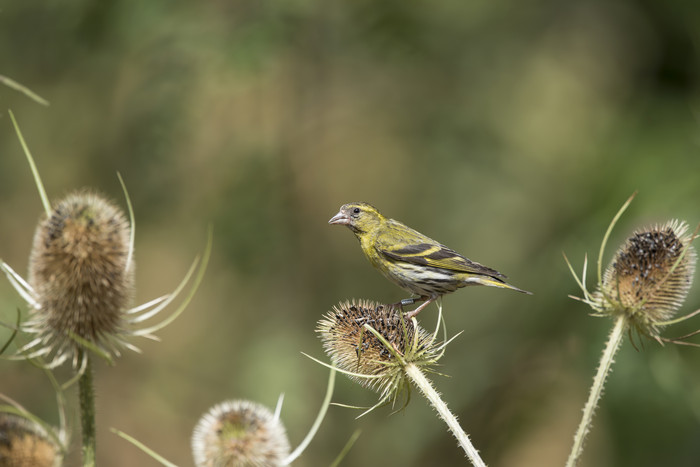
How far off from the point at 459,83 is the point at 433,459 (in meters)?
5.46

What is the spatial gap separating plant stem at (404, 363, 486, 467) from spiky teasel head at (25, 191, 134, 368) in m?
1.59

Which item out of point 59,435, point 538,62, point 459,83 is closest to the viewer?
point 59,435

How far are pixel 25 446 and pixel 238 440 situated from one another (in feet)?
2.99

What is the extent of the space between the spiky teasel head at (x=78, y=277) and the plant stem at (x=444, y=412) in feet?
5.23

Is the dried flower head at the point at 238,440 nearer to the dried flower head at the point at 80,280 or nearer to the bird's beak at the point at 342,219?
the dried flower head at the point at 80,280

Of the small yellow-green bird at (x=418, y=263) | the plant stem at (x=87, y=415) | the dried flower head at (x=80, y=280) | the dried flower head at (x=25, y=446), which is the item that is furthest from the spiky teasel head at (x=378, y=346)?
the small yellow-green bird at (x=418, y=263)

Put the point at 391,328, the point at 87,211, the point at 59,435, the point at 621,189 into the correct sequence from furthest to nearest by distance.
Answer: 1. the point at 621,189
2. the point at 391,328
3. the point at 87,211
4. the point at 59,435

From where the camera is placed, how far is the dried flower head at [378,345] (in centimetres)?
427

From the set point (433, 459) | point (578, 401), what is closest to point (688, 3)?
point (578, 401)

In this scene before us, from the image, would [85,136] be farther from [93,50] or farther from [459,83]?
[459,83]

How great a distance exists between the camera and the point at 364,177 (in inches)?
480

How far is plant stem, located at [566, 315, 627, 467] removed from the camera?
3.38 metres

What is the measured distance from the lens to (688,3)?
909 cm

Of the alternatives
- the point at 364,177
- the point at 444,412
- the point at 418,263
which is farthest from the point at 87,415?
the point at 364,177
